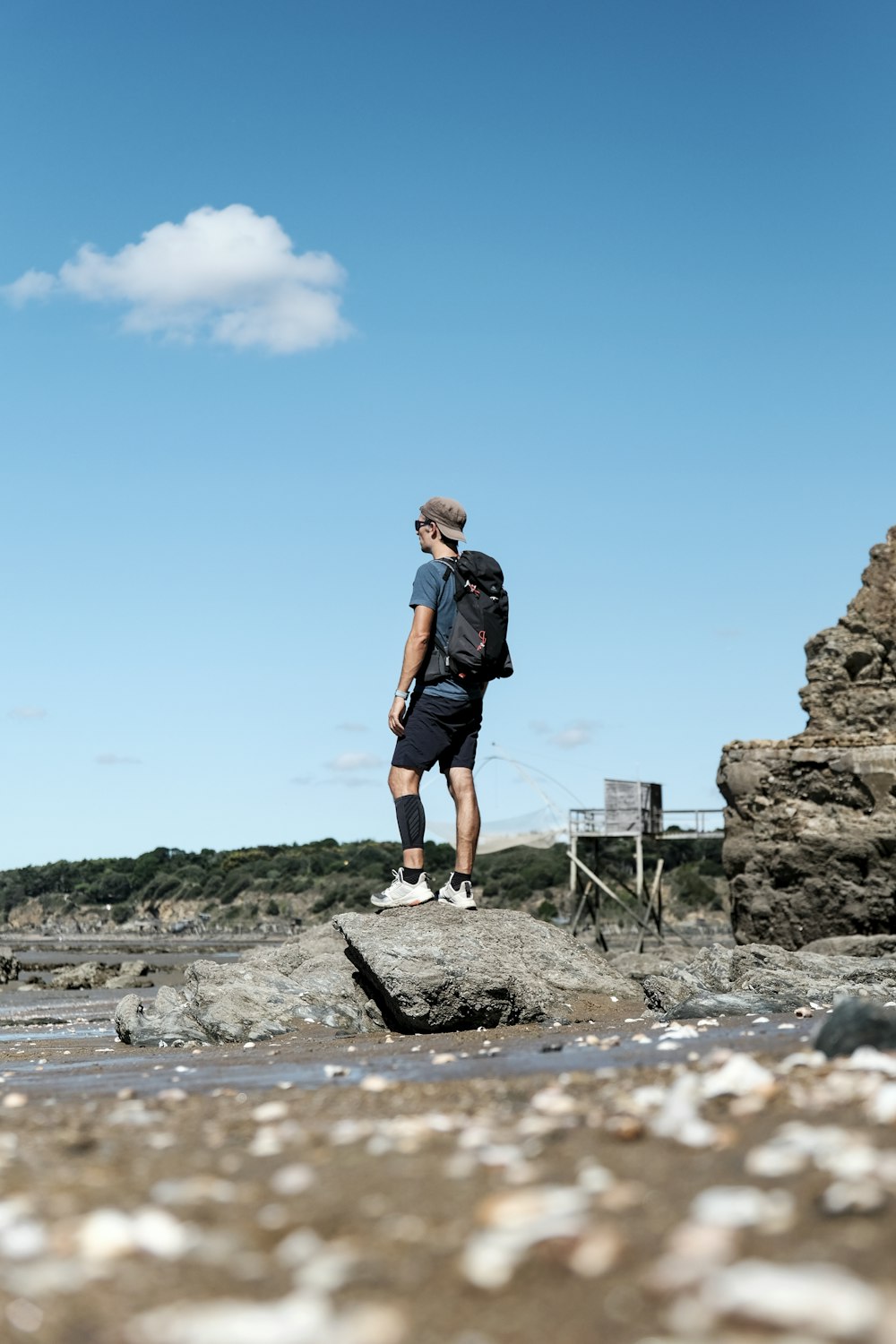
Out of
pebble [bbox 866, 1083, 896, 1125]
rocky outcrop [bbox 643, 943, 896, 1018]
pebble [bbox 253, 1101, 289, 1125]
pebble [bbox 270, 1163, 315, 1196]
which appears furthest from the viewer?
rocky outcrop [bbox 643, 943, 896, 1018]

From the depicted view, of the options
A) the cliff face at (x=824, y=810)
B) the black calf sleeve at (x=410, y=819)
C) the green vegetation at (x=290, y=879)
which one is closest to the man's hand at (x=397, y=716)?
the black calf sleeve at (x=410, y=819)

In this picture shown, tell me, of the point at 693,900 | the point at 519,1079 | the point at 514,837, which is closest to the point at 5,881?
the point at 693,900

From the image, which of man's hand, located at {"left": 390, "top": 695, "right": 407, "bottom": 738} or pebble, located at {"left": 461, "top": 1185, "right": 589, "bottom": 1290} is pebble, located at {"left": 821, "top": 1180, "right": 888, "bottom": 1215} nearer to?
pebble, located at {"left": 461, "top": 1185, "right": 589, "bottom": 1290}

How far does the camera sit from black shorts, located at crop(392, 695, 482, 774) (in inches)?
338

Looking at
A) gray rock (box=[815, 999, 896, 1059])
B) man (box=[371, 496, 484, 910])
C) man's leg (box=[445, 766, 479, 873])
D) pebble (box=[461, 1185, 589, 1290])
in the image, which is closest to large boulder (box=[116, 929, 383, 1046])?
man (box=[371, 496, 484, 910])

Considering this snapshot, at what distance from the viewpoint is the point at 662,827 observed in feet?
115

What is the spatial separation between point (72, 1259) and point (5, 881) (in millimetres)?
87654

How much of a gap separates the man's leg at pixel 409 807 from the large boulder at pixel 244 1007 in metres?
1.04

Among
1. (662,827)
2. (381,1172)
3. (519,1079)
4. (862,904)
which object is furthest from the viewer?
(662,827)

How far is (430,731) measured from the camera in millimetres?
8602

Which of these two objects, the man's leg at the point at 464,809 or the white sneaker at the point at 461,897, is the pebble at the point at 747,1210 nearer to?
the man's leg at the point at 464,809

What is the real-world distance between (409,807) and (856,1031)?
429cm

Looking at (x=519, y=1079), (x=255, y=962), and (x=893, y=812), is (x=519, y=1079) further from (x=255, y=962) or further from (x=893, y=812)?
(x=893, y=812)

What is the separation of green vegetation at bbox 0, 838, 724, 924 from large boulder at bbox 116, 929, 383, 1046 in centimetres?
4315
